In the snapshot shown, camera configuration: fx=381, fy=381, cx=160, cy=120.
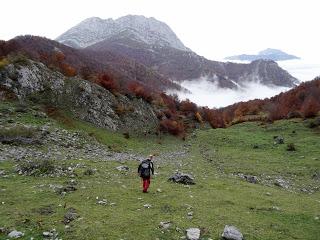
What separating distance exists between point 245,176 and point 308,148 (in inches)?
646

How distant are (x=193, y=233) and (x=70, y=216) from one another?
557cm

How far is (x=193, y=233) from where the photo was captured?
16141mm

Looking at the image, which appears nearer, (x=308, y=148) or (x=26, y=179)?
(x=26, y=179)


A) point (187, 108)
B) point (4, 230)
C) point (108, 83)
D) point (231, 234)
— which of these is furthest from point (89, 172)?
point (187, 108)

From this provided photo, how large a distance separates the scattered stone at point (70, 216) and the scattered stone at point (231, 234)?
6624 millimetres

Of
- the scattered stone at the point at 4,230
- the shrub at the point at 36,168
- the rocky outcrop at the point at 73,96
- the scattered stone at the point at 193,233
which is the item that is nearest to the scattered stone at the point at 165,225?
the scattered stone at the point at 193,233

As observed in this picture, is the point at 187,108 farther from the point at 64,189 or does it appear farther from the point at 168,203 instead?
the point at 168,203

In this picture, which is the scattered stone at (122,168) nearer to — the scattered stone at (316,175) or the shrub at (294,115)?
the scattered stone at (316,175)

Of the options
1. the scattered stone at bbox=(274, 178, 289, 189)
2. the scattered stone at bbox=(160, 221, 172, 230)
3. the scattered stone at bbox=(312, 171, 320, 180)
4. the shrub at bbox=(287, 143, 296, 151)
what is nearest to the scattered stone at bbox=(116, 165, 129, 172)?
the scattered stone at bbox=(274, 178, 289, 189)

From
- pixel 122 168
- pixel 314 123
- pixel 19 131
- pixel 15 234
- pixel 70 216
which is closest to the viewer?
pixel 15 234

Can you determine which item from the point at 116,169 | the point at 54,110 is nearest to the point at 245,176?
the point at 116,169

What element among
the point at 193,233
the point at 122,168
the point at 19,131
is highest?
the point at 19,131

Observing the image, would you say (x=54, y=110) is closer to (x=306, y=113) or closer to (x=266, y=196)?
(x=266, y=196)

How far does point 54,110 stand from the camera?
147 ft
